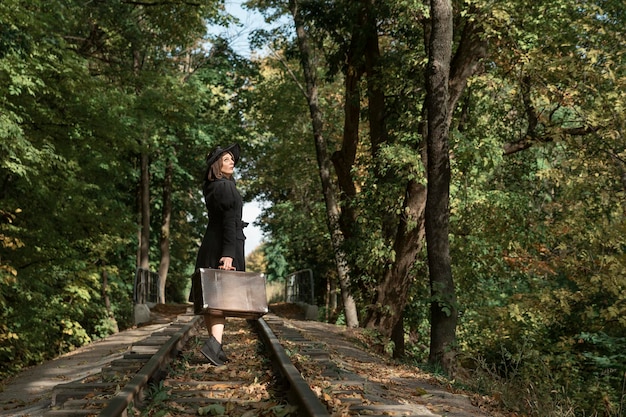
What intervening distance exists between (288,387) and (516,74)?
418 inches

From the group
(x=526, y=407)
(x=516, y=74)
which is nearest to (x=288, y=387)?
(x=526, y=407)

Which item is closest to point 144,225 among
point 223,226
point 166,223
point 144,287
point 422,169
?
point 166,223

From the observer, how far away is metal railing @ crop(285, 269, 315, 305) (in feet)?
67.5

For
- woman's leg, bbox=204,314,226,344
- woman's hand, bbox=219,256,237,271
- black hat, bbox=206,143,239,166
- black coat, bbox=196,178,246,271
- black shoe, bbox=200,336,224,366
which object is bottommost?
black shoe, bbox=200,336,224,366

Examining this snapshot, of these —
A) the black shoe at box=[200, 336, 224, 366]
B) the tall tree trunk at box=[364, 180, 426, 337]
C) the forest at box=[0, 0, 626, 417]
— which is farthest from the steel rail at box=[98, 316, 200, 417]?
the tall tree trunk at box=[364, 180, 426, 337]

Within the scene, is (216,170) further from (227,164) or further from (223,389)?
(223,389)

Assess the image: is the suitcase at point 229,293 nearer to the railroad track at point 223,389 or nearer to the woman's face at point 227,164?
the railroad track at point 223,389

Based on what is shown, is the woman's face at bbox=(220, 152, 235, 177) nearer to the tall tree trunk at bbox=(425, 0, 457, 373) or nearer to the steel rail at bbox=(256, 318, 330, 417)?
the steel rail at bbox=(256, 318, 330, 417)

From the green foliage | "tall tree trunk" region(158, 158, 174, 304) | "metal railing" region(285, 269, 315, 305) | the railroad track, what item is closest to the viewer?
the railroad track

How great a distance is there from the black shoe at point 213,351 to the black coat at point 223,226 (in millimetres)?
785

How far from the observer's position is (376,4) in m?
15.0

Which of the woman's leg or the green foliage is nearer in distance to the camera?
the woman's leg

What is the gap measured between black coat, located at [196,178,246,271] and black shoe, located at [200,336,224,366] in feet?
2.58

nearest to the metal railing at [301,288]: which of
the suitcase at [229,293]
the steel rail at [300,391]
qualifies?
the suitcase at [229,293]
